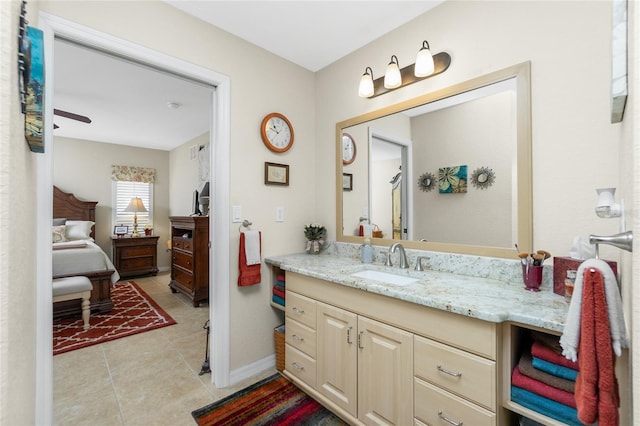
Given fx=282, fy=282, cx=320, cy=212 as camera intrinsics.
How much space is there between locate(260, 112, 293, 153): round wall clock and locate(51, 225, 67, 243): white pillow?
4.05m

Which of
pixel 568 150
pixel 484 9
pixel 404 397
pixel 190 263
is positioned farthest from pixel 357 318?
pixel 190 263

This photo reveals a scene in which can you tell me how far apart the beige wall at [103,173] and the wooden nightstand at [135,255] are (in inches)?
19.5

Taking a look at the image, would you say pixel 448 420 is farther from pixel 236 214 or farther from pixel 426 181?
pixel 236 214

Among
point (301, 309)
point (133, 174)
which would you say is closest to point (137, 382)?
point (301, 309)

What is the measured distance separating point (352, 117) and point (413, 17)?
30.0 inches

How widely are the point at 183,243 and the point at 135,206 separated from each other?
209 cm

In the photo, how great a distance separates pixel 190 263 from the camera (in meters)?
3.87

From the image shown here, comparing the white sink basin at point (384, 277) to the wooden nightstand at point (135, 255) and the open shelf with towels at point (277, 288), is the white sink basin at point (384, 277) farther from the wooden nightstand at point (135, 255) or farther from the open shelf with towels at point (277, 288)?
the wooden nightstand at point (135, 255)

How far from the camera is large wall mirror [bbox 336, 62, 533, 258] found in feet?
4.91

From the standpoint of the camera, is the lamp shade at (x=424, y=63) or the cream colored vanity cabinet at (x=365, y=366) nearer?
the cream colored vanity cabinet at (x=365, y=366)

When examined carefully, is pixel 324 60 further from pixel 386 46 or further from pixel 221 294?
pixel 221 294

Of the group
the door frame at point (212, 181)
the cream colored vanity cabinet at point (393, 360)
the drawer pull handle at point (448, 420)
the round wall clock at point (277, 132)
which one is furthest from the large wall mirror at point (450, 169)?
the door frame at point (212, 181)

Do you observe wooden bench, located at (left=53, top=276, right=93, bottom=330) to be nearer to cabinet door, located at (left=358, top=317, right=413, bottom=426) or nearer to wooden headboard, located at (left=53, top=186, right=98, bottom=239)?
wooden headboard, located at (left=53, top=186, right=98, bottom=239)

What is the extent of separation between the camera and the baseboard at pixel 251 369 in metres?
2.07
